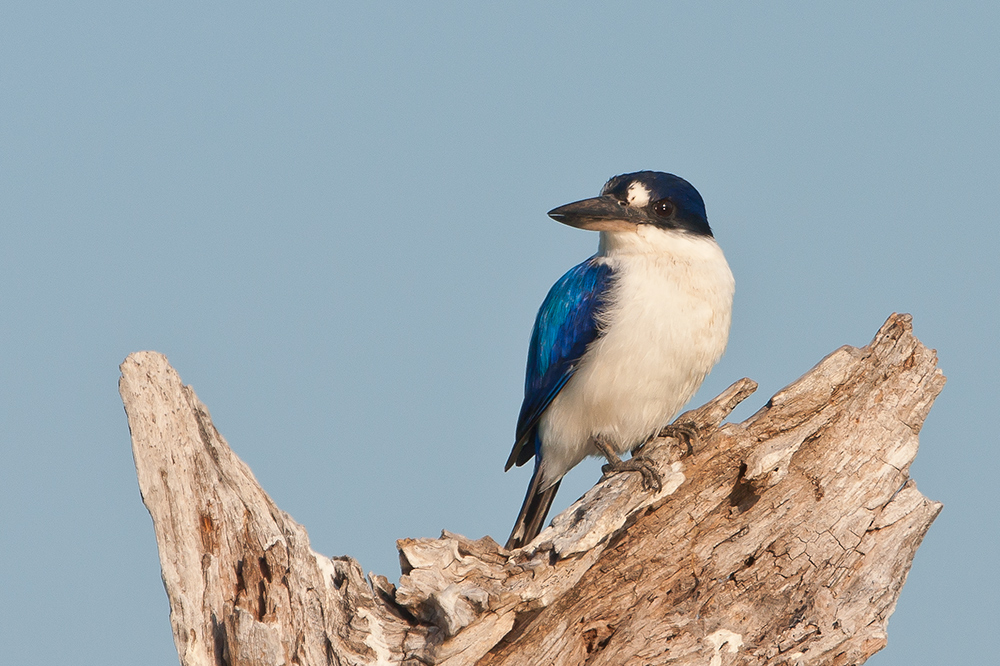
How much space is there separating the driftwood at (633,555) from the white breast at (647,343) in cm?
53

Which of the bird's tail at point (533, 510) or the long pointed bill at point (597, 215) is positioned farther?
the bird's tail at point (533, 510)

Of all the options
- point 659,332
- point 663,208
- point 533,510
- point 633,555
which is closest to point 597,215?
point 663,208

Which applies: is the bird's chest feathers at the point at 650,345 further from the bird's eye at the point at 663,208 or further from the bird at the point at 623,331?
the bird's eye at the point at 663,208

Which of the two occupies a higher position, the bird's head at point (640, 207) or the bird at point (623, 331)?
the bird's head at point (640, 207)

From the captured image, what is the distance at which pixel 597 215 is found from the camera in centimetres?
837

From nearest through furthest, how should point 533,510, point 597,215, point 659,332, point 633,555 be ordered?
point 633,555 < point 659,332 < point 597,215 < point 533,510

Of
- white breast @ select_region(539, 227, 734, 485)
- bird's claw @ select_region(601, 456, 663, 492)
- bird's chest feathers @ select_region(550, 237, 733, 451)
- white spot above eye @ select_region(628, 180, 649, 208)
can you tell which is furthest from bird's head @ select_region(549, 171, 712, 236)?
bird's claw @ select_region(601, 456, 663, 492)

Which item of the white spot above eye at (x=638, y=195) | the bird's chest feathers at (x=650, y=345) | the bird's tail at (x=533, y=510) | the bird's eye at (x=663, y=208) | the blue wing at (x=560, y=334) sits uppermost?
the white spot above eye at (x=638, y=195)

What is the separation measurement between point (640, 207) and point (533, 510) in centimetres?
262

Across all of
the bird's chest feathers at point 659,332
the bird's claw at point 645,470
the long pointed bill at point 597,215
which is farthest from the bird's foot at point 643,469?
the long pointed bill at point 597,215

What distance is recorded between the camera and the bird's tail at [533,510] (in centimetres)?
856

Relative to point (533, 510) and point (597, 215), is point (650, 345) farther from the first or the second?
point (533, 510)

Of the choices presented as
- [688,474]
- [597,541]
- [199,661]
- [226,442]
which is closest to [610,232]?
[688,474]

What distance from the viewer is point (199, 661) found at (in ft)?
20.6
